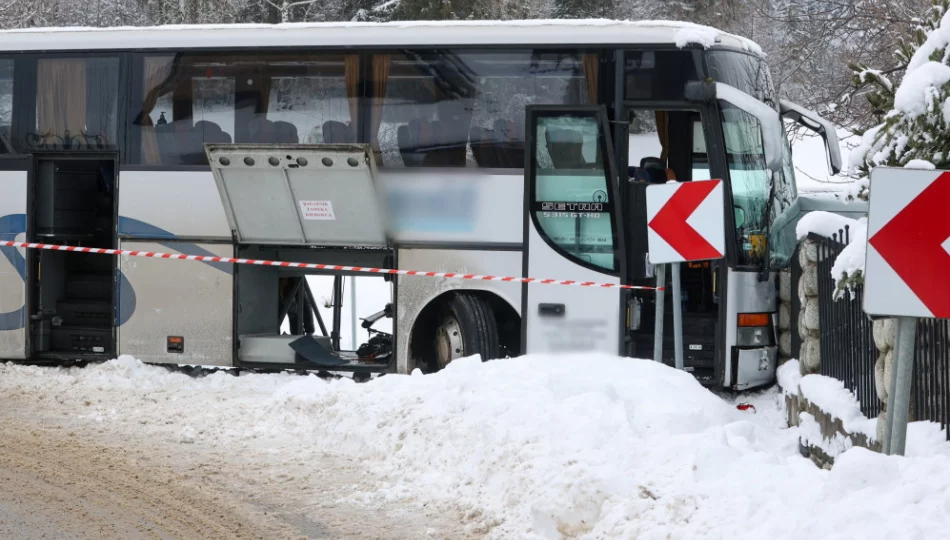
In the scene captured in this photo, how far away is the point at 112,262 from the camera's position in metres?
13.2

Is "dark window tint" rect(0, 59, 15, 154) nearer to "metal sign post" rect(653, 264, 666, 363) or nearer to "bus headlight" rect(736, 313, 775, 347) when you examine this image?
"metal sign post" rect(653, 264, 666, 363)

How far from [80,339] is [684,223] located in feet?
22.4

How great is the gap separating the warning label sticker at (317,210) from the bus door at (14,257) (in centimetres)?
312

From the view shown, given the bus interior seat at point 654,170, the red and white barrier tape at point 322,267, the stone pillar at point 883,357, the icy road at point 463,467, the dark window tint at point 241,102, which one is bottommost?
the icy road at point 463,467

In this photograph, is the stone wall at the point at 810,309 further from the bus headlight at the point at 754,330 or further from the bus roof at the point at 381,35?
the bus roof at the point at 381,35

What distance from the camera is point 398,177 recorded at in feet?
39.6

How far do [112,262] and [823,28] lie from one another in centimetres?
986

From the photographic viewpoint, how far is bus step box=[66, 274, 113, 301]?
1377cm

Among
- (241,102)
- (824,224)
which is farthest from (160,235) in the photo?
(824,224)

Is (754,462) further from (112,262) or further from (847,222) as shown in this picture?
(112,262)

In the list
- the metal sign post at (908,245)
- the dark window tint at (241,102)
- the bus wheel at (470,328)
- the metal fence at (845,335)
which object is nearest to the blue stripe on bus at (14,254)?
the dark window tint at (241,102)

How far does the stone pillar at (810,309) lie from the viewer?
914cm

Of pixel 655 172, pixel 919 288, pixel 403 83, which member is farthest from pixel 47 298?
pixel 919 288

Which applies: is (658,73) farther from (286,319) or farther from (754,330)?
(286,319)
